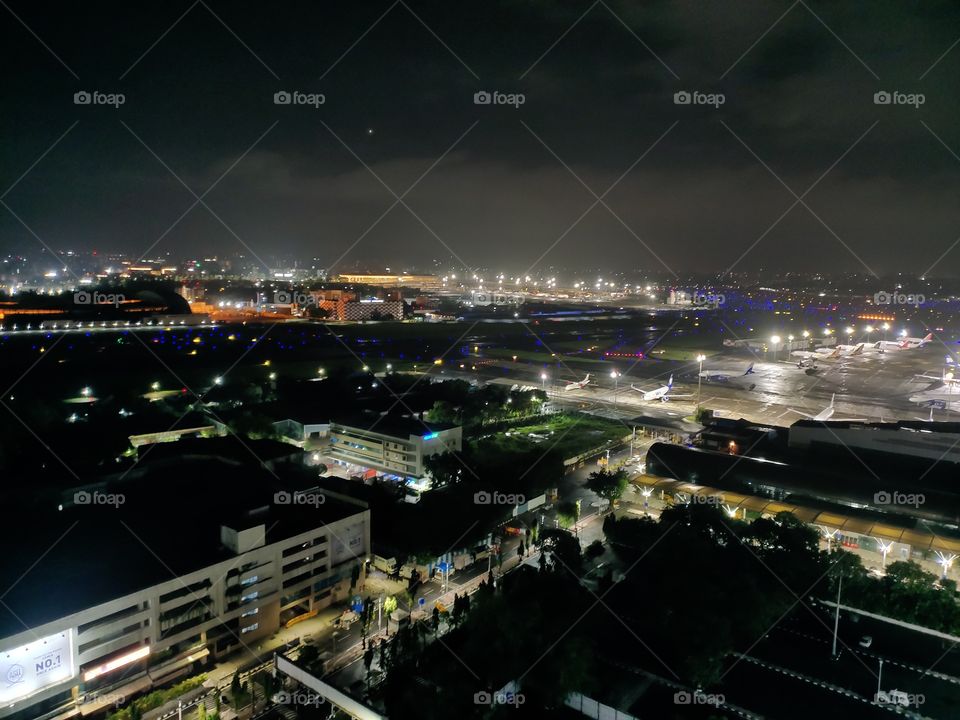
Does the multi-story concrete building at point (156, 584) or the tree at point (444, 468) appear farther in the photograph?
the tree at point (444, 468)

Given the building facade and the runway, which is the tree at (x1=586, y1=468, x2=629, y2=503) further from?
the runway

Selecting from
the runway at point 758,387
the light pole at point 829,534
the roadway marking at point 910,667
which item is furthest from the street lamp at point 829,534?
the runway at point 758,387

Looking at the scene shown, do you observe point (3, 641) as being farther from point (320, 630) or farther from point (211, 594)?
point (320, 630)

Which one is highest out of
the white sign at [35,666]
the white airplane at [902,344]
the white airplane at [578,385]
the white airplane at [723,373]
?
the white airplane at [902,344]

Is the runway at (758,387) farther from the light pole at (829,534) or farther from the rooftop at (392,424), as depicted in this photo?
the light pole at (829,534)

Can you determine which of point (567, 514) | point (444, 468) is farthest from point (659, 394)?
point (567, 514)

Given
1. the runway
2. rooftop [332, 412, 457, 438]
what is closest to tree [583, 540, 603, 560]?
rooftop [332, 412, 457, 438]
